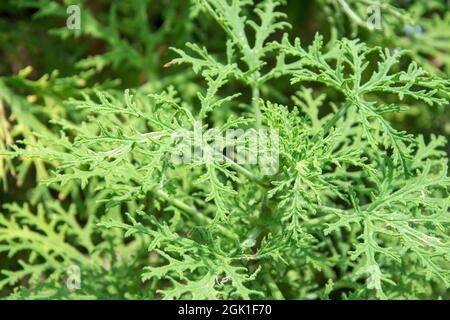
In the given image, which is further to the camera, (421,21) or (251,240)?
(421,21)

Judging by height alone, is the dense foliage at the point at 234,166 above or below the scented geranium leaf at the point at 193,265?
above

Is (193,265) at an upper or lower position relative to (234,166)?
lower

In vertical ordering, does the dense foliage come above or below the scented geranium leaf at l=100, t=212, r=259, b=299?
above

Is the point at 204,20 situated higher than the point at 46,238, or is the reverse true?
the point at 204,20
